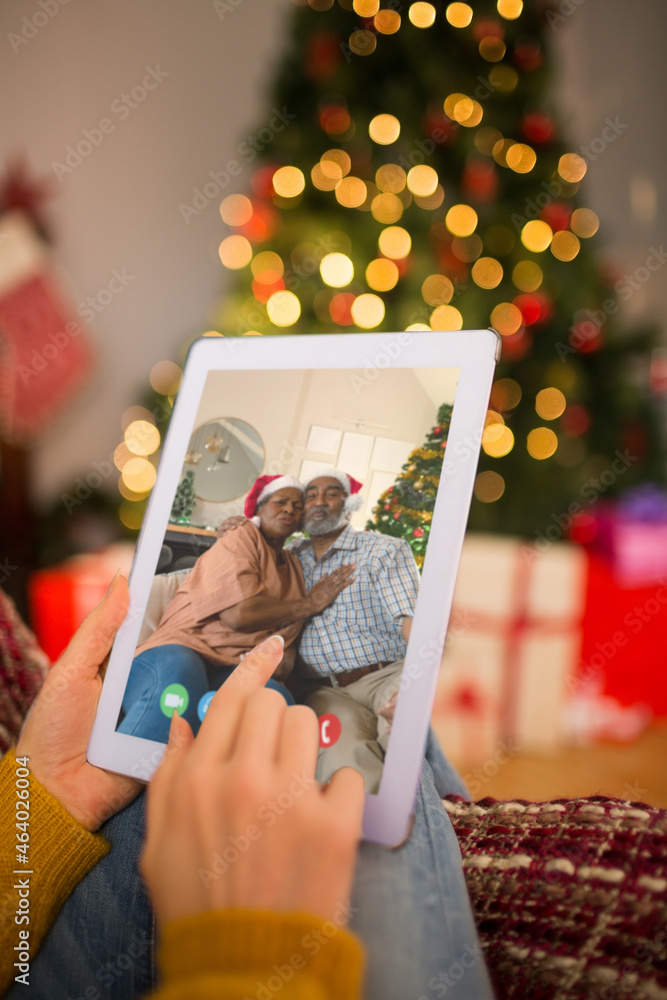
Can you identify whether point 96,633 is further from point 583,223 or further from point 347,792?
point 583,223

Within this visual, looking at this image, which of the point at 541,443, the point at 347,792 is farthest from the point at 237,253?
the point at 347,792

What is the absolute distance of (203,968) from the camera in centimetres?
27

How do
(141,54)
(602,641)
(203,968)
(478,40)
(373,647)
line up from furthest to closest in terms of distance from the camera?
(141,54)
(602,641)
(478,40)
(373,647)
(203,968)

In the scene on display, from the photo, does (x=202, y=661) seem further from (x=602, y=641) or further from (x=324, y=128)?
(x=324, y=128)

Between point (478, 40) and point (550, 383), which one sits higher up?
point (478, 40)

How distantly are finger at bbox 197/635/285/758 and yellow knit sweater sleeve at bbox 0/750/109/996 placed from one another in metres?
0.17

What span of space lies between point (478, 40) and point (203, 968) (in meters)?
1.73

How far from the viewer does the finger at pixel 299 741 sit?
13.1 inches

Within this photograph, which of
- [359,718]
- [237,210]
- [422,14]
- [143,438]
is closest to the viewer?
[359,718]

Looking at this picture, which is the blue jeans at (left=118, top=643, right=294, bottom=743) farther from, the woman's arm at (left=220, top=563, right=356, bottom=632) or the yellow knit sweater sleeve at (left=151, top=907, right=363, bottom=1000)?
the yellow knit sweater sleeve at (left=151, top=907, right=363, bottom=1000)

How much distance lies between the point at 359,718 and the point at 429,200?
4.51 feet

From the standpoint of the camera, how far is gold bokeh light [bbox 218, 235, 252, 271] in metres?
1.42

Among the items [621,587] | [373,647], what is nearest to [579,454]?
[621,587]

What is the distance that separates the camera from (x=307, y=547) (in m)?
0.42
